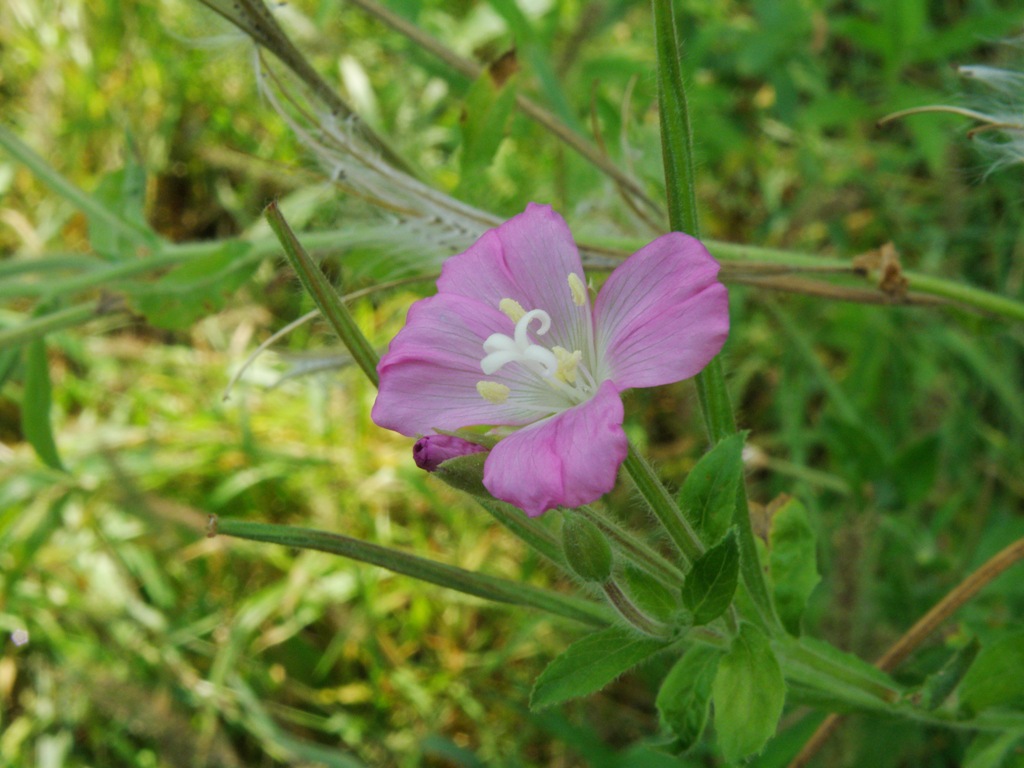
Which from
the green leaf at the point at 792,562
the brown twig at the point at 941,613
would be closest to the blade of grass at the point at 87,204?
the green leaf at the point at 792,562

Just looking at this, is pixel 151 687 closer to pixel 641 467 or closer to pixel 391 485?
pixel 391 485

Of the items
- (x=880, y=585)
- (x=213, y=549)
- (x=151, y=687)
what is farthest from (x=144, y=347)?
(x=880, y=585)

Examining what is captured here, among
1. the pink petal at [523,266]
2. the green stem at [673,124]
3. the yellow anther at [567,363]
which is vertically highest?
the green stem at [673,124]

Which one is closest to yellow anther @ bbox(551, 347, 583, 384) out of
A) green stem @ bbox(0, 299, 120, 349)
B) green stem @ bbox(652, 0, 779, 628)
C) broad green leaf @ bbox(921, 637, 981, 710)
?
green stem @ bbox(652, 0, 779, 628)

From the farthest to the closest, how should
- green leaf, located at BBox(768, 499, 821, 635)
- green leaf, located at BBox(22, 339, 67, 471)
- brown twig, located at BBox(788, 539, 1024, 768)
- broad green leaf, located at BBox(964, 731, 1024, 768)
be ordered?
green leaf, located at BBox(22, 339, 67, 471) → brown twig, located at BBox(788, 539, 1024, 768) → broad green leaf, located at BBox(964, 731, 1024, 768) → green leaf, located at BBox(768, 499, 821, 635)

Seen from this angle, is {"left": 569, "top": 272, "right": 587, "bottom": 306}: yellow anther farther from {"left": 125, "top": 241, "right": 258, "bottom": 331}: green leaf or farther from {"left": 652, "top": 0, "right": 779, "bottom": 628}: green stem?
{"left": 125, "top": 241, "right": 258, "bottom": 331}: green leaf

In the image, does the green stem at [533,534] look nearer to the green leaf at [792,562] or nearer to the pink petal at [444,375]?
the pink petal at [444,375]
